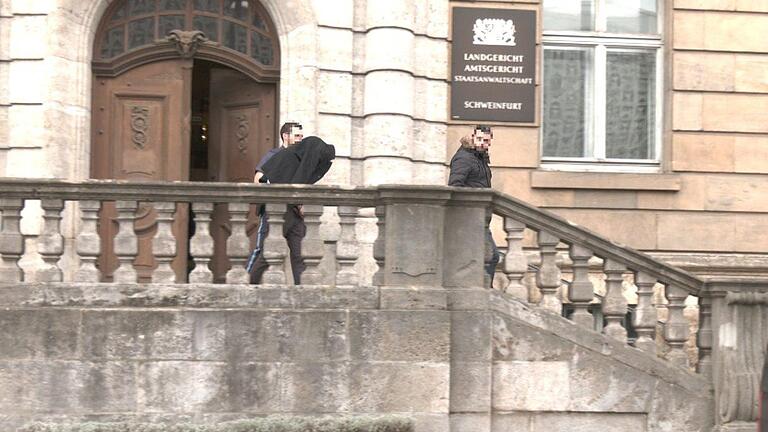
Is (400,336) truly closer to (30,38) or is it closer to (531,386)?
(531,386)

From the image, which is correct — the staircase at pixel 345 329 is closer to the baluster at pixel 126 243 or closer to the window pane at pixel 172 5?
the baluster at pixel 126 243

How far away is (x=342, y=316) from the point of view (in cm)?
734

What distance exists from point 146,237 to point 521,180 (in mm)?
4073

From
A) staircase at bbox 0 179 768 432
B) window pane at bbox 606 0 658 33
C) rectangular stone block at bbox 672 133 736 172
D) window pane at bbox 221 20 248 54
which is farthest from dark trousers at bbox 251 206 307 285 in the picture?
window pane at bbox 606 0 658 33

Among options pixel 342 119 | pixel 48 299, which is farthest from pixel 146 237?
pixel 48 299

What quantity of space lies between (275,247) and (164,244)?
2.73 ft

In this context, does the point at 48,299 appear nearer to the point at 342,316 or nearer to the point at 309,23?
the point at 342,316

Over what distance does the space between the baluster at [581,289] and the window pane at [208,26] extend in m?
4.89

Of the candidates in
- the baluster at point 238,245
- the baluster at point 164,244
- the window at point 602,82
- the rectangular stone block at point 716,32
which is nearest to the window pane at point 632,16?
the window at point 602,82

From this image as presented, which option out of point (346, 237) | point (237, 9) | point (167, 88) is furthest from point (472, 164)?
point (167, 88)

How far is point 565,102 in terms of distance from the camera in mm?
11227

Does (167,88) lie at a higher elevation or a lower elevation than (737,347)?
higher

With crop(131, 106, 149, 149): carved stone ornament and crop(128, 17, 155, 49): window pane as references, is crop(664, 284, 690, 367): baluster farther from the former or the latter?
crop(128, 17, 155, 49): window pane

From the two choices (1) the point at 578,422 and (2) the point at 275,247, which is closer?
(2) the point at 275,247
